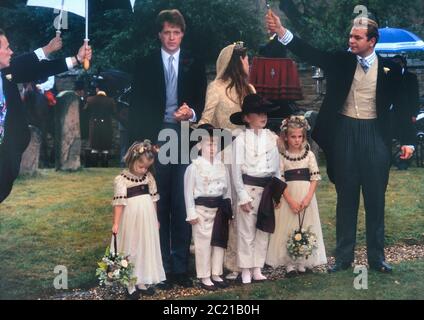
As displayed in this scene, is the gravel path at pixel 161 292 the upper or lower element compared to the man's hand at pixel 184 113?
lower

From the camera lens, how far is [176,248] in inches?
247

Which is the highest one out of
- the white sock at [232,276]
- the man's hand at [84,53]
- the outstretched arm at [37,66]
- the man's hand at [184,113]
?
the man's hand at [84,53]

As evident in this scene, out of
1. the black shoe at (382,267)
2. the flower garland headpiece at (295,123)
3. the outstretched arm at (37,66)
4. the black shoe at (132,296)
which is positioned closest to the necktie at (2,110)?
the outstretched arm at (37,66)

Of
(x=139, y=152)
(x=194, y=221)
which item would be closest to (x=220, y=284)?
(x=194, y=221)

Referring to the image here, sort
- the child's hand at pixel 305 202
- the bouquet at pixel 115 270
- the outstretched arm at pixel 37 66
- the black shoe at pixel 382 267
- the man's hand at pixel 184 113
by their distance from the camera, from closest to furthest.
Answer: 1. the bouquet at pixel 115 270
2. the man's hand at pixel 184 113
3. the outstretched arm at pixel 37 66
4. the child's hand at pixel 305 202
5. the black shoe at pixel 382 267

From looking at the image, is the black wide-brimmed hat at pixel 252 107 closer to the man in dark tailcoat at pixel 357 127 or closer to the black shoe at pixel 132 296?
the man in dark tailcoat at pixel 357 127

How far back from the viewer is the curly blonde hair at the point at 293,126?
249 inches

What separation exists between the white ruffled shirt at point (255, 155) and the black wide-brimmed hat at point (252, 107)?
0.12m

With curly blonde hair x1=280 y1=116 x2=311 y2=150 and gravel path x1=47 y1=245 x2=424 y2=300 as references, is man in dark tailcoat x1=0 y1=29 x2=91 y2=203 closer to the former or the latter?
gravel path x1=47 y1=245 x2=424 y2=300

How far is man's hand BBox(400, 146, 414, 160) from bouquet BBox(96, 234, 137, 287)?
2.37 meters

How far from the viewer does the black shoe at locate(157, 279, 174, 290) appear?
6.18 meters

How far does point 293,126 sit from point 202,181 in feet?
2.81

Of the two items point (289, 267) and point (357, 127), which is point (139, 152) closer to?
point (289, 267)

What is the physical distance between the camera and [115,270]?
5855mm
